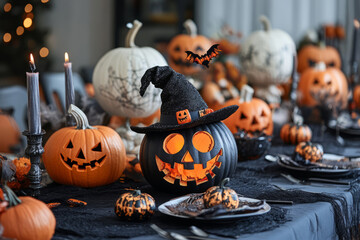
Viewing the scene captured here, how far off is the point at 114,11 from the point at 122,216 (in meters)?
6.23

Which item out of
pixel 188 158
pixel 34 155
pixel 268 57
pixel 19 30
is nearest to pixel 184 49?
pixel 268 57

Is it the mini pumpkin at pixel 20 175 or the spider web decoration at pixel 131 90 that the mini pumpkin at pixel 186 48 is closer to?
the spider web decoration at pixel 131 90

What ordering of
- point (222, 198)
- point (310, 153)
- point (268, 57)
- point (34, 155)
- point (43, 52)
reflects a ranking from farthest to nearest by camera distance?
point (43, 52) → point (268, 57) → point (310, 153) → point (34, 155) → point (222, 198)

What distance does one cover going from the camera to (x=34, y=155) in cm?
139

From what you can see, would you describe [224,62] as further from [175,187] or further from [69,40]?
[69,40]

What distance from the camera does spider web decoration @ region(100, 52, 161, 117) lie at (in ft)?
6.48

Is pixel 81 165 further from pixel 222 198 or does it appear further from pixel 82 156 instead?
pixel 222 198

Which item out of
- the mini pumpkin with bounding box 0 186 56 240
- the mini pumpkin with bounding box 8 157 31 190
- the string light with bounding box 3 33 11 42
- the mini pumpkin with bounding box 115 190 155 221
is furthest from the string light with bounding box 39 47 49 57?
the mini pumpkin with bounding box 0 186 56 240

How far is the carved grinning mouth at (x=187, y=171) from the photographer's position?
4.84ft

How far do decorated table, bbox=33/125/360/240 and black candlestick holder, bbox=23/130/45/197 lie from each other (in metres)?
0.05

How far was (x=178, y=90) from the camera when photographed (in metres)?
1.51

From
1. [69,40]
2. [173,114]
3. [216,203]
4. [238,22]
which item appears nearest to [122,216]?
[216,203]

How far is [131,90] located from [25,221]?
101 centimetres

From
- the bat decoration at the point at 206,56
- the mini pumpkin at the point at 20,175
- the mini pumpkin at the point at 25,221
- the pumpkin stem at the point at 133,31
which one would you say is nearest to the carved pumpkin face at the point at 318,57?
the pumpkin stem at the point at 133,31
